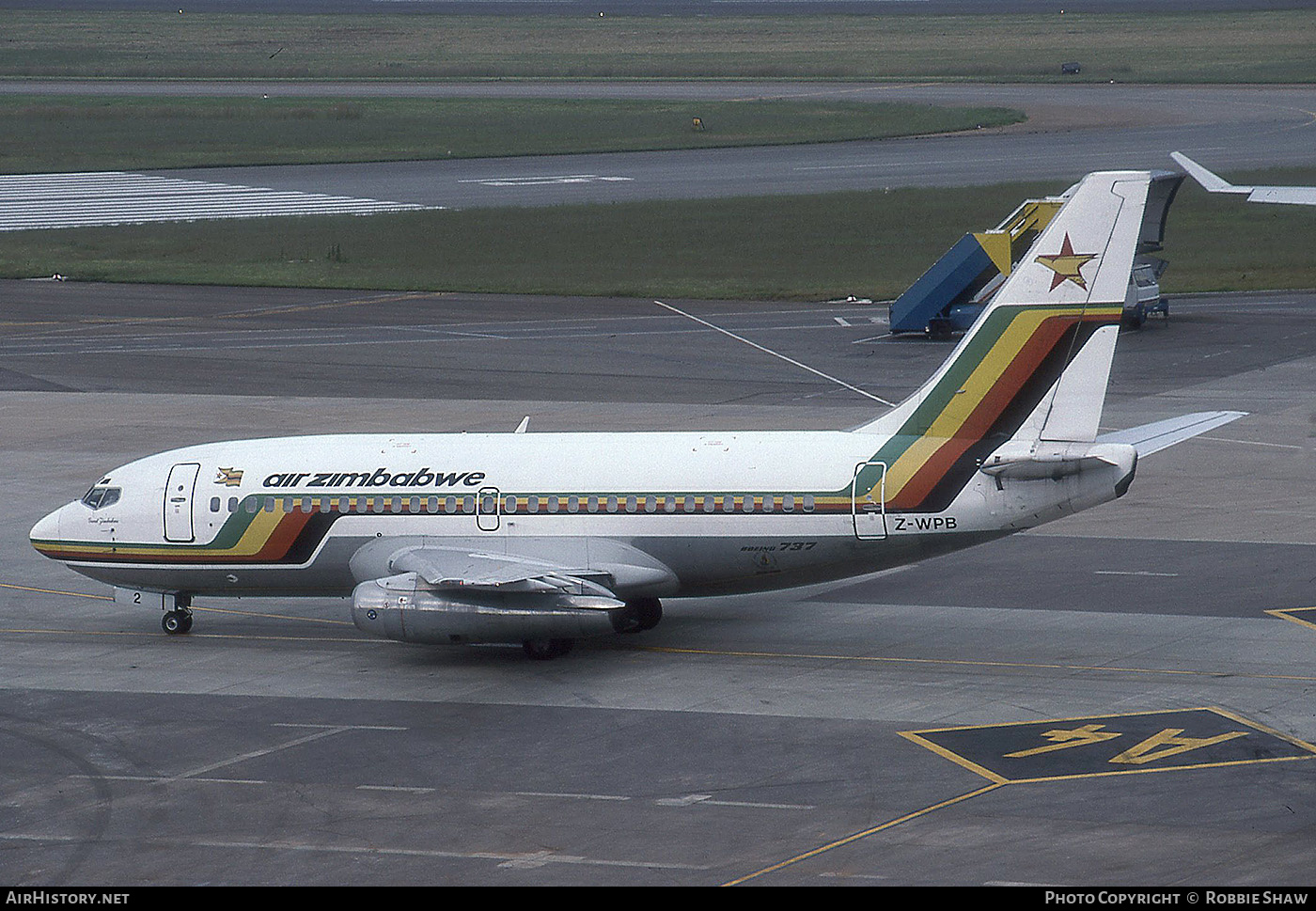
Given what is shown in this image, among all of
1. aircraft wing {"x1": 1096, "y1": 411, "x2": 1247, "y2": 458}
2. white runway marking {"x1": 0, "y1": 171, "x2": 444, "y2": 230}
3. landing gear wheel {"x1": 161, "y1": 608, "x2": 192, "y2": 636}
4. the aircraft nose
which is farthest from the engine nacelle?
white runway marking {"x1": 0, "y1": 171, "x2": 444, "y2": 230}

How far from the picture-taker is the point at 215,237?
96938mm

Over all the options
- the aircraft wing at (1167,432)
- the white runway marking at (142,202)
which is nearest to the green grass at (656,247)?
the white runway marking at (142,202)

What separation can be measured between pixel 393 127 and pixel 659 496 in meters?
117

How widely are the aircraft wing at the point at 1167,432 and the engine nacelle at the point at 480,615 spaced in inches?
402

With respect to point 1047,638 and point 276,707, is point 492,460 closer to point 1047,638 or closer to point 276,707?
point 276,707

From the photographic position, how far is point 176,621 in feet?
121

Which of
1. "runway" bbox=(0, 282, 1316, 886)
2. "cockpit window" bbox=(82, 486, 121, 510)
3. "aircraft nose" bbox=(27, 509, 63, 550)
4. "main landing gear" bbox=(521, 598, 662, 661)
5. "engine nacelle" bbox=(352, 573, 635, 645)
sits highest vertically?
"cockpit window" bbox=(82, 486, 121, 510)

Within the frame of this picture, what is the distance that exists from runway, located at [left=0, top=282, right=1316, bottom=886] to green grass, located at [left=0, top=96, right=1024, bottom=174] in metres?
81.1

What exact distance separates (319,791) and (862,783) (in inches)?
319

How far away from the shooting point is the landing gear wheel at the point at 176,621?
36938 mm

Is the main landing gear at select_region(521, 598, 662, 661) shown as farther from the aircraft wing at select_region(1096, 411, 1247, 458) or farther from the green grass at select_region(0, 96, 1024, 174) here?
the green grass at select_region(0, 96, 1024, 174)

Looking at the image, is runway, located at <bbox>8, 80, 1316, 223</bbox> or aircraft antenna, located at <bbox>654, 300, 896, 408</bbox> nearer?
aircraft antenna, located at <bbox>654, 300, 896, 408</bbox>

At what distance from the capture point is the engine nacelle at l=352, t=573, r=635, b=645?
1258 inches

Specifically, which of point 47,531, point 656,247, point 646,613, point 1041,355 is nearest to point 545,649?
point 646,613
